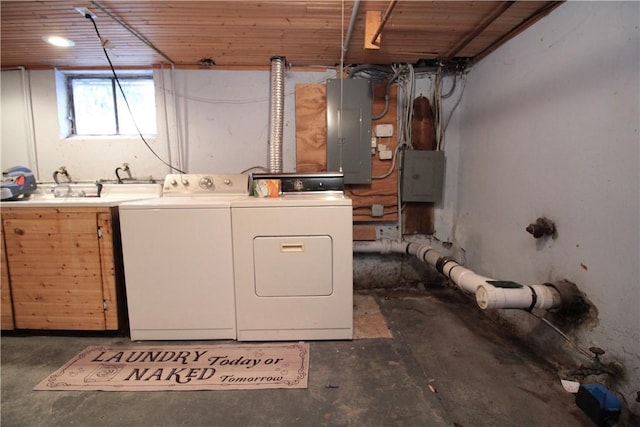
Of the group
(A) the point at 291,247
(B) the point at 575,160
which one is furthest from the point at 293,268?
(B) the point at 575,160

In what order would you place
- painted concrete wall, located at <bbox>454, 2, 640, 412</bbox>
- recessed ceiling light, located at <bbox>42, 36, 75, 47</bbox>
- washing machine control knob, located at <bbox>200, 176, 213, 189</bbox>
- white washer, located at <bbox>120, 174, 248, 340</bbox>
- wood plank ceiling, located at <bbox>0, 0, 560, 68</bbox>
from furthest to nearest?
washing machine control knob, located at <bbox>200, 176, 213, 189</bbox>
recessed ceiling light, located at <bbox>42, 36, 75, 47</bbox>
white washer, located at <bbox>120, 174, 248, 340</bbox>
wood plank ceiling, located at <bbox>0, 0, 560, 68</bbox>
painted concrete wall, located at <bbox>454, 2, 640, 412</bbox>

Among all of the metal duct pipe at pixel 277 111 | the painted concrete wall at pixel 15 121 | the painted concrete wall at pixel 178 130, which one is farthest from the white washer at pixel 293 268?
the painted concrete wall at pixel 15 121

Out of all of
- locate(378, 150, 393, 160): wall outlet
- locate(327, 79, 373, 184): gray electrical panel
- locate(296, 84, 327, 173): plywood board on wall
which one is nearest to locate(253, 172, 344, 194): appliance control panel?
locate(327, 79, 373, 184): gray electrical panel

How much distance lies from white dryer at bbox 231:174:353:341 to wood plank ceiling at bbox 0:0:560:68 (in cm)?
117

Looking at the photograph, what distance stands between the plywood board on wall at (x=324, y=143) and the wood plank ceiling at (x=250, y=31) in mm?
289

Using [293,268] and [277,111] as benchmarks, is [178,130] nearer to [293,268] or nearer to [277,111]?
[277,111]

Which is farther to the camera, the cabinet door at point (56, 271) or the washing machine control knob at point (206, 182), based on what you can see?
A: the washing machine control knob at point (206, 182)

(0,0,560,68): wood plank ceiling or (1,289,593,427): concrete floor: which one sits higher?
(0,0,560,68): wood plank ceiling

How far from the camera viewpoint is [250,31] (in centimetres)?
202

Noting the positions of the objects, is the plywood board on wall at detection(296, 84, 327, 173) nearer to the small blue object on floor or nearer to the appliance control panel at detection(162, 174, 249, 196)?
the appliance control panel at detection(162, 174, 249, 196)

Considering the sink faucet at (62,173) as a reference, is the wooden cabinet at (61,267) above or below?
below

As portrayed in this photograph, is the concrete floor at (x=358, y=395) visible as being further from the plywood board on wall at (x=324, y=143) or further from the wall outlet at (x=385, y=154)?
the wall outlet at (x=385, y=154)

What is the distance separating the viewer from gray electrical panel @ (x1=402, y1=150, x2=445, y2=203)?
2.62 metres

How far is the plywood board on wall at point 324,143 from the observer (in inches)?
104
